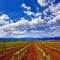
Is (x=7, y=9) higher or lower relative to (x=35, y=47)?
higher

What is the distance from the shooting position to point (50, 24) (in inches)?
203

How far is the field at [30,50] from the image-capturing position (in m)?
5.16

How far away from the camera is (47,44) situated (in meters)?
5.35

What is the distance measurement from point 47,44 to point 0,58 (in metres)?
1.00

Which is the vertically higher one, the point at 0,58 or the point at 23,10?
the point at 23,10

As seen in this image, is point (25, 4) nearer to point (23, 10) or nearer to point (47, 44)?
point (23, 10)

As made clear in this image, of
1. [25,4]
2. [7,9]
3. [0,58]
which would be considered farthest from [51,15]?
[0,58]

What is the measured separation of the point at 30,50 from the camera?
5258mm

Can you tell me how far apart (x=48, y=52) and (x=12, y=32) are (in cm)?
85

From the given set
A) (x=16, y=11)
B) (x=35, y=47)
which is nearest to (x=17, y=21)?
(x=16, y=11)

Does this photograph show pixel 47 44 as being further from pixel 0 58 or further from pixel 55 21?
pixel 0 58

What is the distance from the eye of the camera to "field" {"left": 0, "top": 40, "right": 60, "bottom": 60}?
16.9 ft

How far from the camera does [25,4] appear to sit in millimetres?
5102

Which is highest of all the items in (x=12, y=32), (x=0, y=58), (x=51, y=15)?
(x=51, y=15)
